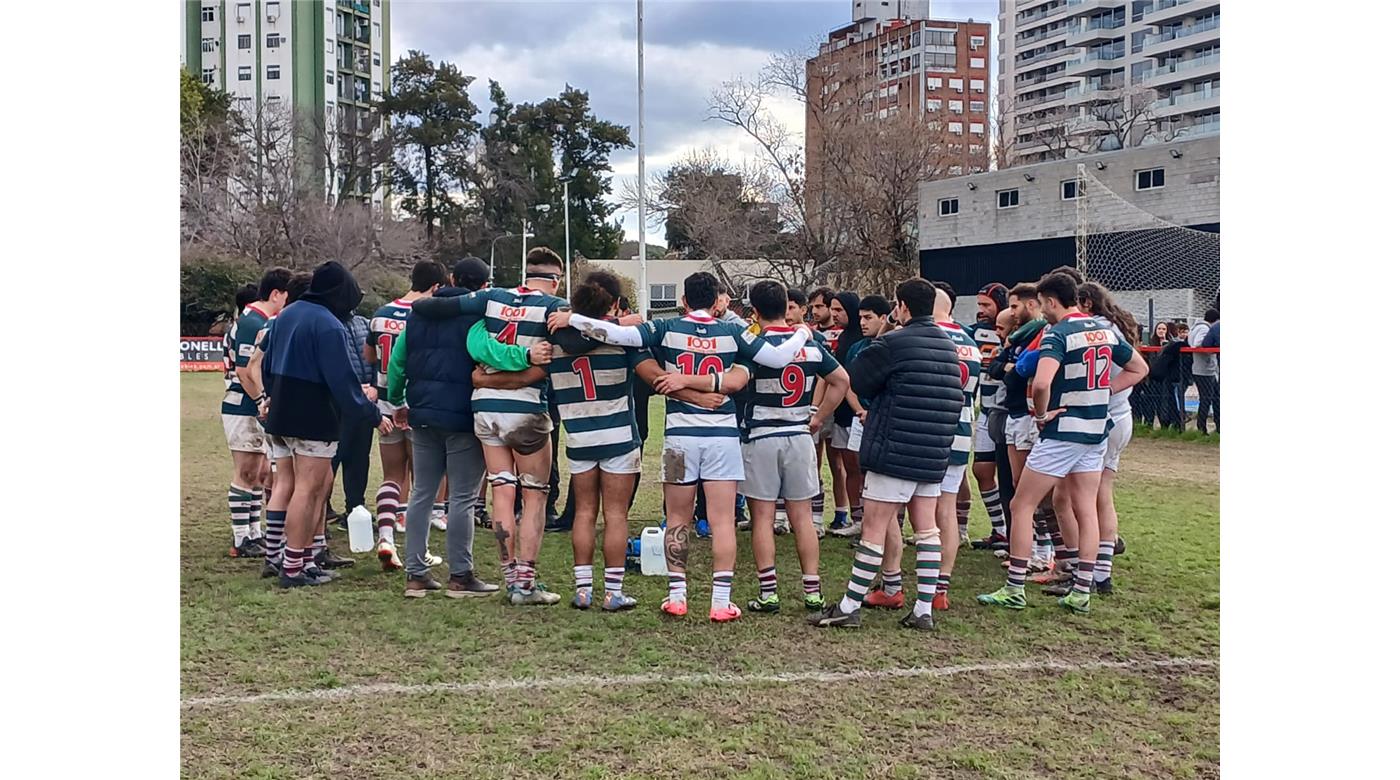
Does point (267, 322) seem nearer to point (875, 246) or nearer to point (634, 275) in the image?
point (875, 246)

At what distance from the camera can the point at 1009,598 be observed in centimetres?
614

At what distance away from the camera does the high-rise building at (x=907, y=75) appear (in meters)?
40.8

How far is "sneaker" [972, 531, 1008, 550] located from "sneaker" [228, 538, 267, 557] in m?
4.85

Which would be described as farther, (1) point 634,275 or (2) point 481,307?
(1) point 634,275

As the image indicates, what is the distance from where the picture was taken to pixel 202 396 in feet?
72.5

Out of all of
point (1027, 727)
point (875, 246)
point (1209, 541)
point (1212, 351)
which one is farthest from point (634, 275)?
point (1027, 727)

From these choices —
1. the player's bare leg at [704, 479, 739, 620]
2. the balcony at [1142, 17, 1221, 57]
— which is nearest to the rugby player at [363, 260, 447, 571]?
the player's bare leg at [704, 479, 739, 620]

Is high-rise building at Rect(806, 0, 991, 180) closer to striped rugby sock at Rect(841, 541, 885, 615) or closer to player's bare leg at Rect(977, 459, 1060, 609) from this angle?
player's bare leg at Rect(977, 459, 1060, 609)

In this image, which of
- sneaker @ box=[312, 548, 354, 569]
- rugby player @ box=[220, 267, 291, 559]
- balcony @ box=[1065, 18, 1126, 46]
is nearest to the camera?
sneaker @ box=[312, 548, 354, 569]

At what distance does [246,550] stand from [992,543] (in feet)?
16.5

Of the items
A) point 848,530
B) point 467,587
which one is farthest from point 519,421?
point 848,530

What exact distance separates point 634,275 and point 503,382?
50457mm

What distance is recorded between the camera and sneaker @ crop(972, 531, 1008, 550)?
7661 millimetres

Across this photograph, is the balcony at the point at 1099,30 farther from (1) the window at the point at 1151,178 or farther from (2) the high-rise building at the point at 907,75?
(1) the window at the point at 1151,178
